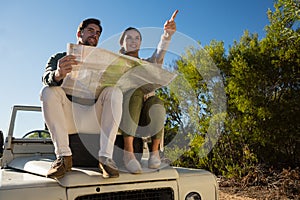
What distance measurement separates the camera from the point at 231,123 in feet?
22.0

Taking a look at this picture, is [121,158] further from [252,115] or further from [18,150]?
[252,115]

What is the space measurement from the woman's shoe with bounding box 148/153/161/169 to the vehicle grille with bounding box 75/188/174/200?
166 mm

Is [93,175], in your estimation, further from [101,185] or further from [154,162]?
[154,162]

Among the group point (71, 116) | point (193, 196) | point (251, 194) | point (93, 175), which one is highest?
point (71, 116)

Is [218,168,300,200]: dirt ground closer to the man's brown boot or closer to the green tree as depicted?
the green tree

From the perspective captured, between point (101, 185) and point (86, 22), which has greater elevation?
point (86, 22)

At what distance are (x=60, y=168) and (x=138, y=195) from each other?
545 mm

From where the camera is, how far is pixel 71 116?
224cm

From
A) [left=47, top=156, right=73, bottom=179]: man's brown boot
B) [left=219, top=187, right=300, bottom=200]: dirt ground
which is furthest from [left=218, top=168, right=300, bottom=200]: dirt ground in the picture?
[left=47, top=156, right=73, bottom=179]: man's brown boot

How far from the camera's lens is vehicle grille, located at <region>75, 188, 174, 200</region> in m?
1.98

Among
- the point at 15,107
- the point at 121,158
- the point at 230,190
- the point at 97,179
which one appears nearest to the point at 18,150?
the point at 15,107

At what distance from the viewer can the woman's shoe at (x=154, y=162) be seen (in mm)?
2262

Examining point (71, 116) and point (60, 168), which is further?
point (71, 116)

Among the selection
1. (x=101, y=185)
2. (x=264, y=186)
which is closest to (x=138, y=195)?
(x=101, y=185)
